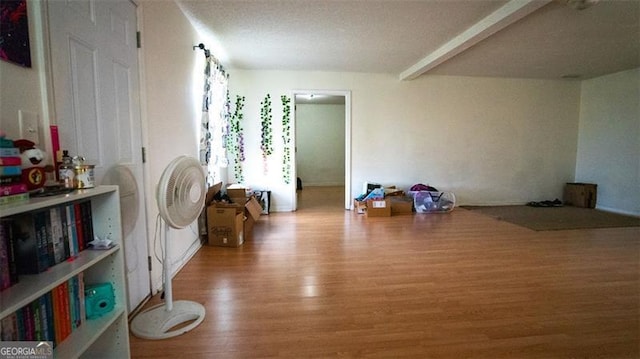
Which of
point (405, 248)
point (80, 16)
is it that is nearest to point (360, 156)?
point (405, 248)

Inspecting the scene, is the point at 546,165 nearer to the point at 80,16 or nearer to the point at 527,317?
the point at 527,317

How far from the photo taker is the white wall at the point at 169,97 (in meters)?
2.07

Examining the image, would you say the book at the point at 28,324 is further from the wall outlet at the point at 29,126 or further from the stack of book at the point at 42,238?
the wall outlet at the point at 29,126

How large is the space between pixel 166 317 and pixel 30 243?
102 centimetres

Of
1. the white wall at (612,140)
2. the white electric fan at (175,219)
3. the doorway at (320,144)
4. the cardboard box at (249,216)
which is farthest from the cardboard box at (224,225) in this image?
the white wall at (612,140)

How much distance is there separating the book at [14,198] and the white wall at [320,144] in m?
7.20

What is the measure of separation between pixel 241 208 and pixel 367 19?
2439mm

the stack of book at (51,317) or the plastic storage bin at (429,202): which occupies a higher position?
the stack of book at (51,317)

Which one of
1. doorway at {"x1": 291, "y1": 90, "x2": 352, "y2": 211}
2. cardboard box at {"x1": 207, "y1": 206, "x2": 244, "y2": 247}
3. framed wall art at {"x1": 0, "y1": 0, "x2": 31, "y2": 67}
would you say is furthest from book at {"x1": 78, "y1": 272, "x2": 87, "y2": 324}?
doorway at {"x1": 291, "y1": 90, "x2": 352, "y2": 211}

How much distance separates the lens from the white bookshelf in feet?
2.94

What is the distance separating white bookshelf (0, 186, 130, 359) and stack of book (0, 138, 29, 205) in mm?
41

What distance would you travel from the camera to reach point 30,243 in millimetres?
960

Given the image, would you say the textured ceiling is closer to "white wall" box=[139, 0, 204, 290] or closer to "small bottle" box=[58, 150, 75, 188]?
"white wall" box=[139, 0, 204, 290]

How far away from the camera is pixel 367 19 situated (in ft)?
9.10
